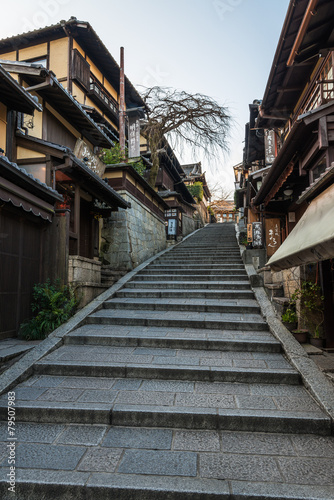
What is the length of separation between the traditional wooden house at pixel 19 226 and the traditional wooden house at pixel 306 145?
545 cm

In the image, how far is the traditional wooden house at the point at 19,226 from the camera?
21.2ft

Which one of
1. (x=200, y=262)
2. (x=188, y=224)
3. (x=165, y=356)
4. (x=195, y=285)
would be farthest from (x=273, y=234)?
(x=188, y=224)

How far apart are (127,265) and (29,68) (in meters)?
7.55

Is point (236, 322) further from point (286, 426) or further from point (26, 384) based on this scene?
A: point (26, 384)

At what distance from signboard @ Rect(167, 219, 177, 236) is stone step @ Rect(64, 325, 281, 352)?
54.9 ft

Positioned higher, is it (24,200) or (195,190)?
(195,190)

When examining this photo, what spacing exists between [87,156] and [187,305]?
6594mm

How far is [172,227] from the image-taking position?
23.3 metres

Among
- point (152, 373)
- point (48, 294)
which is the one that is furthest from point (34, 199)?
point (152, 373)

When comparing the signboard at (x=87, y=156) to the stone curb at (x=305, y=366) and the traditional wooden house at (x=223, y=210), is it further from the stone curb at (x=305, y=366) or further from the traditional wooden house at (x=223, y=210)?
the traditional wooden house at (x=223, y=210)

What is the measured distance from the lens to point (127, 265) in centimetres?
1290

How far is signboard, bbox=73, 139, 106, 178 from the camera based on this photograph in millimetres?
10336

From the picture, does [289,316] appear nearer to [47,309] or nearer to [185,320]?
[185,320]

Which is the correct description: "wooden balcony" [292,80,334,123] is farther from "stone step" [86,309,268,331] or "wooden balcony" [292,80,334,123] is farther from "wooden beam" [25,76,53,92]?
"wooden beam" [25,76,53,92]
